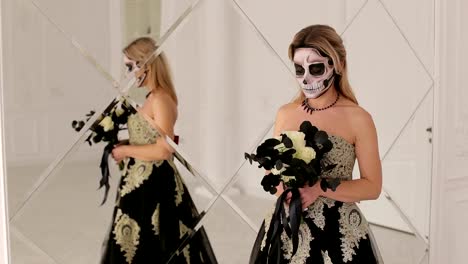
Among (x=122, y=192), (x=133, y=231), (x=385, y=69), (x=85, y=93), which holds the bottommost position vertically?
(x=133, y=231)

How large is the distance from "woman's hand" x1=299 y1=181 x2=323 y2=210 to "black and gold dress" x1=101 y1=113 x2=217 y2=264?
1.05ft

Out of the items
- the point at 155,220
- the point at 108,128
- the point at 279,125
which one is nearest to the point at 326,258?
the point at 279,125

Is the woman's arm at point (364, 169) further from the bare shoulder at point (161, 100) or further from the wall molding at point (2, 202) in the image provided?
the wall molding at point (2, 202)

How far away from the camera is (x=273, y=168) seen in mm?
1758

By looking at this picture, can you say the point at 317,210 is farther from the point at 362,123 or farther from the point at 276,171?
the point at 362,123

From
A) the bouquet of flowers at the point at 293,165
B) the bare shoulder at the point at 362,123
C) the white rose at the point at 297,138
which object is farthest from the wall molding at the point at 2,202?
the bare shoulder at the point at 362,123

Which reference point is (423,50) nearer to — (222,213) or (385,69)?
(385,69)

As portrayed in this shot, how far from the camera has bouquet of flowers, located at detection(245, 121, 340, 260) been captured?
1.72 meters

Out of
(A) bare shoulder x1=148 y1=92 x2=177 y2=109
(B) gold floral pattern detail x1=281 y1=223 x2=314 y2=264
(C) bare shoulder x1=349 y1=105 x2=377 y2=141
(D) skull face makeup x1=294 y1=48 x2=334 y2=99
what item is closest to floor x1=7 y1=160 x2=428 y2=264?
(A) bare shoulder x1=148 y1=92 x2=177 y2=109

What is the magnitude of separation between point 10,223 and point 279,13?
3.26ft

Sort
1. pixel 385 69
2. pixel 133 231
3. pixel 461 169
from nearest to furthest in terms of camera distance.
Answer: pixel 133 231 < pixel 385 69 < pixel 461 169

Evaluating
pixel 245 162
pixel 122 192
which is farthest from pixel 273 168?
pixel 122 192

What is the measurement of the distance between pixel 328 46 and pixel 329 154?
350 millimetres

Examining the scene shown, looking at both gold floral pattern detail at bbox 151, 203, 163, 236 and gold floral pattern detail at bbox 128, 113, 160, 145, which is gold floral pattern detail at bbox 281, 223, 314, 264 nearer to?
gold floral pattern detail at bbox 151, 203, 163, 236
